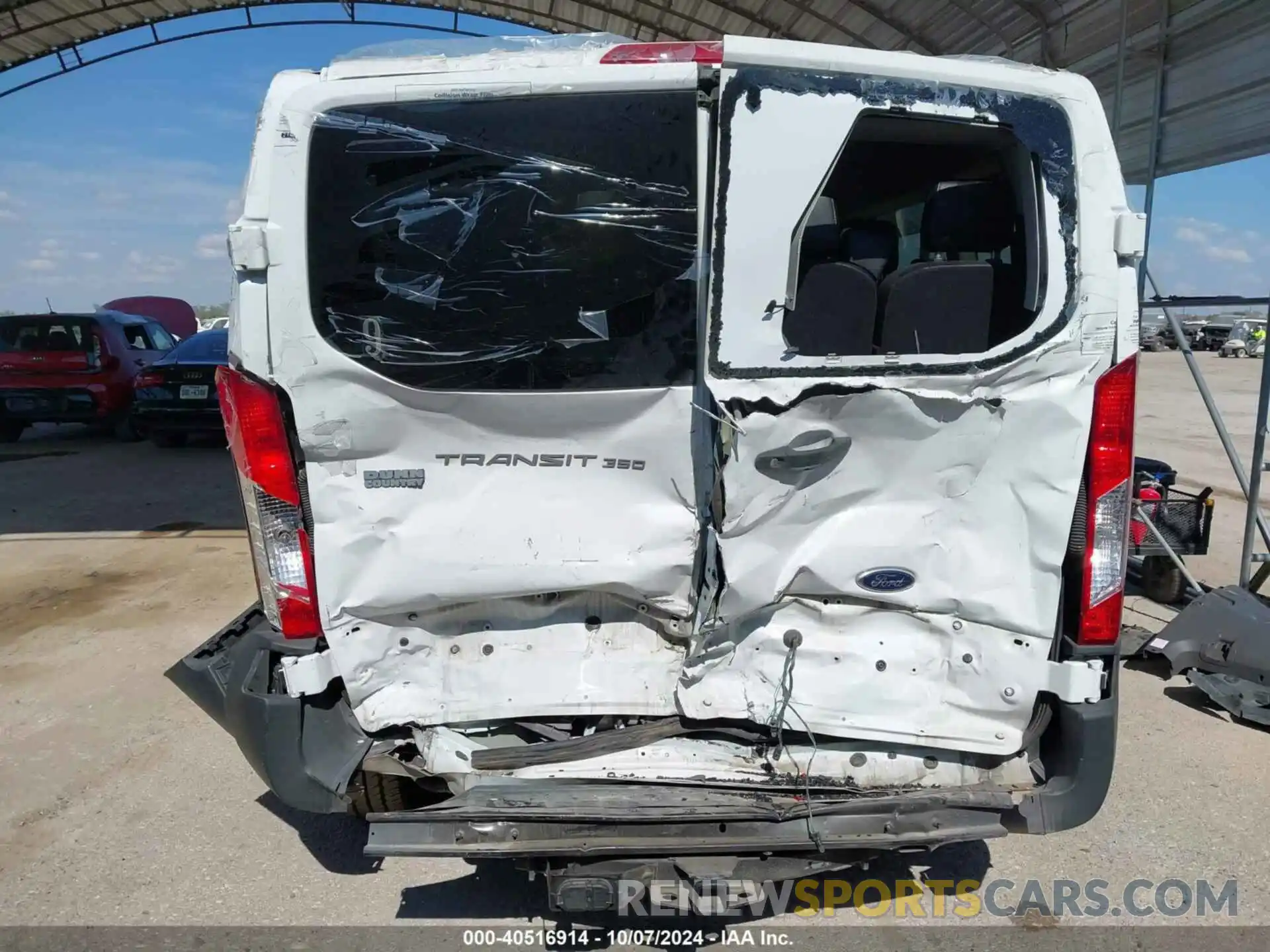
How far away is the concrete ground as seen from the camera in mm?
2988

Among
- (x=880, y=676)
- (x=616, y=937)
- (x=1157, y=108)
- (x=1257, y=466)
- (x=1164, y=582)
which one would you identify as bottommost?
(x=616, y=937)

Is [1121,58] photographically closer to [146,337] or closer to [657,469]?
[657,469]

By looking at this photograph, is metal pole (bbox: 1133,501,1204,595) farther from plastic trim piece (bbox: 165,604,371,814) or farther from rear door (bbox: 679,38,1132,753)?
plastic trim piece (bbox: 165,604,371,814)

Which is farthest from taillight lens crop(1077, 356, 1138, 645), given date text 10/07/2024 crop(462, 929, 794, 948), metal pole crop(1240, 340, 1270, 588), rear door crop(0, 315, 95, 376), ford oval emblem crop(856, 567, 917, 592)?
rear door crop(0, 315, 95, 376)

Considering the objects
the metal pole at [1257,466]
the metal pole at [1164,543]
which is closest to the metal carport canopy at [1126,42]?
the metal pole at [1257,466]

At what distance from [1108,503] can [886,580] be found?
2.10 ft

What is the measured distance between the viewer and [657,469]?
2422mm

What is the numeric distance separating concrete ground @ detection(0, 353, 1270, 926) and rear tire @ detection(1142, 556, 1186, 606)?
189 millimetres

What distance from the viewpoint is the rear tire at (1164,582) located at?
5.67 metres

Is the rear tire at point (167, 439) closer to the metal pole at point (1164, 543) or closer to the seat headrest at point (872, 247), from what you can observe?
the seat headrest at point (872, 247)

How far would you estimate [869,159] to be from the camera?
3617mm

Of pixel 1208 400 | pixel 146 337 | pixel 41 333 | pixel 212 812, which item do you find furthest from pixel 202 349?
pixel 1208 400

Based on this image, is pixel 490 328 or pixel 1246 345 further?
pixel 1246 345

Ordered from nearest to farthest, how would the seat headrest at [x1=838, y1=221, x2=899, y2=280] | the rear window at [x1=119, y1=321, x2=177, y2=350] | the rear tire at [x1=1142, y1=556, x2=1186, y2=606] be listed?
the seat headrest at [x1=838, y1=221, x2=899, y2=280] < the rear tire at [x1=1142, y1=556, x2=1186, y2=606] < the rear window at [x1=119, y1=321, x2=177, y2=350]
